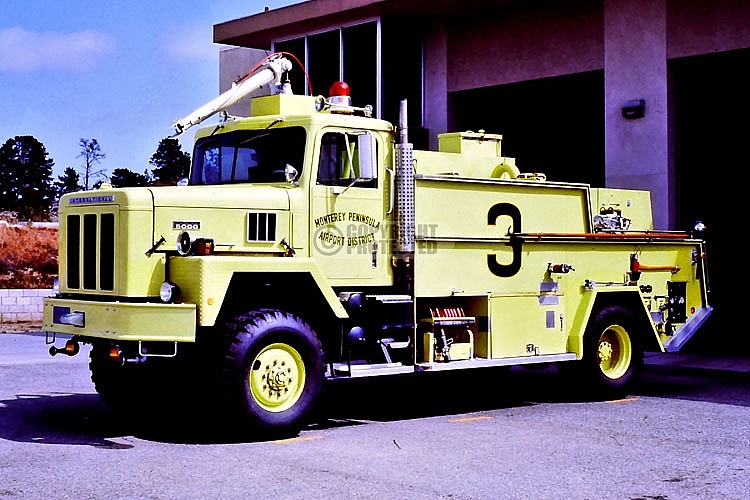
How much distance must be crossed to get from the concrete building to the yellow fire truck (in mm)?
4502

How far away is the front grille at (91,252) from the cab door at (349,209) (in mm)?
1979

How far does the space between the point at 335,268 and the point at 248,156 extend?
1544mm

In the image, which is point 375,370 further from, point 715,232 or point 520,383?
point 715,232

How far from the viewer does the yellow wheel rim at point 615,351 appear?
13.3 metres

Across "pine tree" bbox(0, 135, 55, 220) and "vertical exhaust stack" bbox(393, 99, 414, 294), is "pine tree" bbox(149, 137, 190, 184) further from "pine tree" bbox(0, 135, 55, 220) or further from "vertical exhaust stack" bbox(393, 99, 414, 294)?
"vertical exhaust stack" bbox(393, 99, 414, 294)

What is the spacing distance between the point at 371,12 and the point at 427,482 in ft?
50.5

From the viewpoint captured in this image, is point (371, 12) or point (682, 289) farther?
point (371, 12)

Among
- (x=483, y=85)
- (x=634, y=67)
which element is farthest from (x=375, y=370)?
(x=483, y=85)

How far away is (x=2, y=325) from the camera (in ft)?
76.4

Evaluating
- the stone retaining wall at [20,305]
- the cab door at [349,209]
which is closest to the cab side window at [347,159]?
the cab door at [349,209]

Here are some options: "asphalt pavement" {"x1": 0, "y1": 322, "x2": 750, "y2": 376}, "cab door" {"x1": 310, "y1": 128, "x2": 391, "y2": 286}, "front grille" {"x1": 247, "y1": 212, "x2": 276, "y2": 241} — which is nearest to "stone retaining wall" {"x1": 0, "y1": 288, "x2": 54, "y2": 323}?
"asphalt pavement" {"x1": 0, "y1": 322, "x2": 750, "y2": 376}

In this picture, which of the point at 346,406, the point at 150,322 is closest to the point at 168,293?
the point at 150,322

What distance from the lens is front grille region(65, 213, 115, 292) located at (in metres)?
10.2

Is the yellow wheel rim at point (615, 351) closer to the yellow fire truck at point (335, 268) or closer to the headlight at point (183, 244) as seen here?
the yellow fire truck at point (335, 268)
